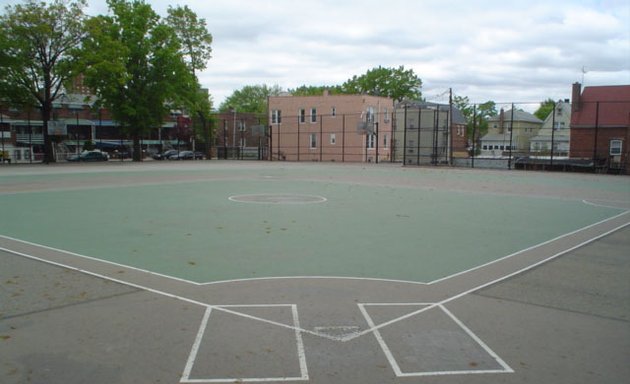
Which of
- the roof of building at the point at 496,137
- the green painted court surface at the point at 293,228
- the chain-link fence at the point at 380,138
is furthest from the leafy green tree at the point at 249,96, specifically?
the green painted court surface at the point at 293,228

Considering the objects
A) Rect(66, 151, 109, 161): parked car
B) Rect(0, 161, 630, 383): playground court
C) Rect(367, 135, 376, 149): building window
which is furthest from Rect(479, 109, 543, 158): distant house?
Rect(0, 161, 630, 383): playground court

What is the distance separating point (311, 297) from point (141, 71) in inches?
1627

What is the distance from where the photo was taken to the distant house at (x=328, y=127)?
53.9 meters

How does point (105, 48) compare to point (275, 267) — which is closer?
point (275, 267)

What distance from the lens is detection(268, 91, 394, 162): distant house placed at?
177 feet

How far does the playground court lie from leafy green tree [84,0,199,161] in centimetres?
3185

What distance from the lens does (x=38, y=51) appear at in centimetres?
3741

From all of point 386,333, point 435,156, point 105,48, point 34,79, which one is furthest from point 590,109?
point 386,333

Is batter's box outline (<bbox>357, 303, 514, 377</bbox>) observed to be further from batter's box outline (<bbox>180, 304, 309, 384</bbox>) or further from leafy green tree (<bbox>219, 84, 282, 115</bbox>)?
leafy green tree (<bbox>219, 84, 282, 115</bbox>)

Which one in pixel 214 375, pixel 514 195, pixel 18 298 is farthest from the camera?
pixel 514 195

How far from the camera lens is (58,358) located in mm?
4320

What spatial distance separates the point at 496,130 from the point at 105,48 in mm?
76477

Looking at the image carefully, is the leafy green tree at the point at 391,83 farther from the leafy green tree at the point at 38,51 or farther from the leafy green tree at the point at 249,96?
the leafy green tree at the point at 38,51

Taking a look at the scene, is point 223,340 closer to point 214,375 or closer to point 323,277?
point 214,375
